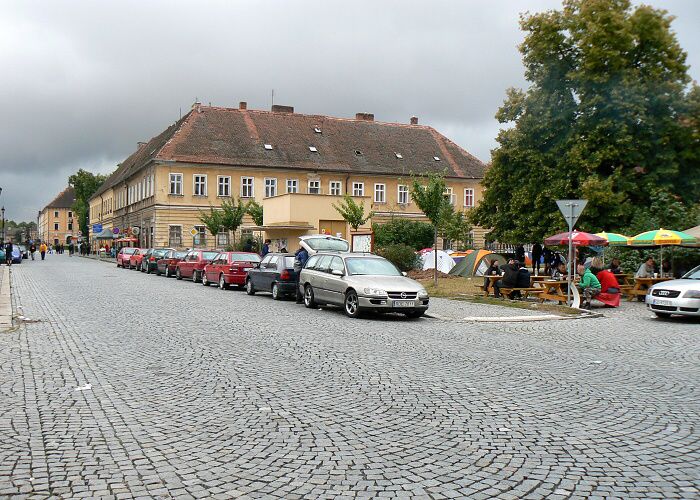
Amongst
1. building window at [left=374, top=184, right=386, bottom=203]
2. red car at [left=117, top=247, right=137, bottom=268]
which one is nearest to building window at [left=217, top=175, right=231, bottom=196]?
red car at [left=117, top=247, right=137, bottom=268]

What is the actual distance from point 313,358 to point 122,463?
5042 mm

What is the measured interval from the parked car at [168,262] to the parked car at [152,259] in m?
0.67

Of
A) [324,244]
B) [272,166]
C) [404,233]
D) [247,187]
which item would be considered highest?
[272,166]

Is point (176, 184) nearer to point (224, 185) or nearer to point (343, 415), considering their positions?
point (224, 185)

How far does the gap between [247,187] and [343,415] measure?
53.5 metres

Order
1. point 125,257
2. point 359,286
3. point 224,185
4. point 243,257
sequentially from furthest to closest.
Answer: point 224,185 < point 125,257 < point 243,257 < point 359,286

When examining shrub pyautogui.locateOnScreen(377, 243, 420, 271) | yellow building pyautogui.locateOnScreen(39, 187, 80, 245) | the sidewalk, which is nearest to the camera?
the sidewalk

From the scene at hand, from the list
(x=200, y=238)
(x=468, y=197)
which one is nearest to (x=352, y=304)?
(x=200, y=238)

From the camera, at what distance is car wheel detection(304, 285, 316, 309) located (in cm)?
1873

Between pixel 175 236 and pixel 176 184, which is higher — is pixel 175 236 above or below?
below

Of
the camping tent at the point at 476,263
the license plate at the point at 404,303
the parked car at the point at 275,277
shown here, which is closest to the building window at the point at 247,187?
the camping tent at the point at 476,263

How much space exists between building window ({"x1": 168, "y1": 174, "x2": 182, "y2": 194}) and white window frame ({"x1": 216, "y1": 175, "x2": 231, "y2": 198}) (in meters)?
3.09

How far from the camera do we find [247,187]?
58.9 m

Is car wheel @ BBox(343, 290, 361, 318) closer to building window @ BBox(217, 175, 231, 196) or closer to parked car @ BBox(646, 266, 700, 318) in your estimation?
parked car @ BBox(646, 266, 700, 318)
